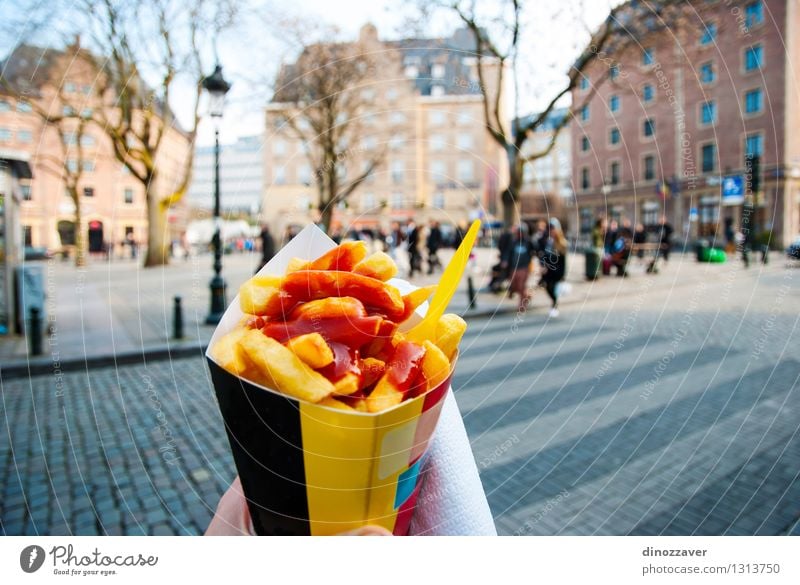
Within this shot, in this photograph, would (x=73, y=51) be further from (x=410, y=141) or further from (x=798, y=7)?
(x=798, y=7)

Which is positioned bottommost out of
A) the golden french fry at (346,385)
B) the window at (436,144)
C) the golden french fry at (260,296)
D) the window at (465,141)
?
the golden french fry at (346,385)

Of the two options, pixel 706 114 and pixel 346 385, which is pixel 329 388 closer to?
pixel 346 385

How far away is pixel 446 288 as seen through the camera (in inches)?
33.7

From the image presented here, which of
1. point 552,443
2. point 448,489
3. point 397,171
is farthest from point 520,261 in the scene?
point 448,489

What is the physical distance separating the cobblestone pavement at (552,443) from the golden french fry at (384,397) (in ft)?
2.28

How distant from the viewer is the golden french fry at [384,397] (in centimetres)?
76

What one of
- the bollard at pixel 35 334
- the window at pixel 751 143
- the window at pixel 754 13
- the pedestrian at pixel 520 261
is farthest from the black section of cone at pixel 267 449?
the pedestrian at pixel 520 261

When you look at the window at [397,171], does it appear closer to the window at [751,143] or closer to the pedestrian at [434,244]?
the window at [751,143]

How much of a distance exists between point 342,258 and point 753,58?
164cm

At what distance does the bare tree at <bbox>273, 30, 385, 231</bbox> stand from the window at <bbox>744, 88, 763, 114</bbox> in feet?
4.75

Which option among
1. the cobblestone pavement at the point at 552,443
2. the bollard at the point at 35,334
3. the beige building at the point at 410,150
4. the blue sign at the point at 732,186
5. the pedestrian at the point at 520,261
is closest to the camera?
the beige building at the point at 410,150

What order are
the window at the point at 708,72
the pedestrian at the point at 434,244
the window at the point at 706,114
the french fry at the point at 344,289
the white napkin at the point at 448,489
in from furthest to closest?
the pedestrian at the point at 434,244
the window at the point at 708,72
the window at the point at 706,114
the white napkin at the point at 448,489
the french fry at the point at 344,289
